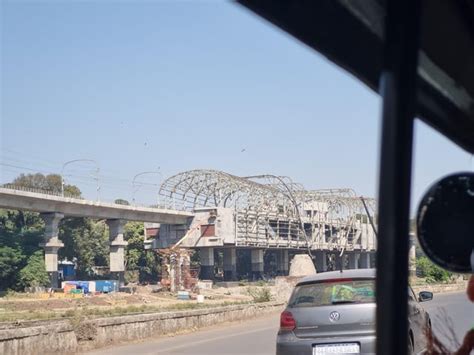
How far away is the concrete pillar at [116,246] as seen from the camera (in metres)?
64.8

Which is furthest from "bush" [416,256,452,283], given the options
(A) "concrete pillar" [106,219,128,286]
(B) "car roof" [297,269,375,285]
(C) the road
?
(A) "concrete pillar" [106,219,128,286]

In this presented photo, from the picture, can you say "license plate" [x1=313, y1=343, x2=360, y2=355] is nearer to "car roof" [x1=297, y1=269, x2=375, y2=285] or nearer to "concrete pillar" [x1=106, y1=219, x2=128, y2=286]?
"car roof" [x1=297, y1=269, x2=375, y2=285]

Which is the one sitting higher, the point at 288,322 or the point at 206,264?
the point at 288,322

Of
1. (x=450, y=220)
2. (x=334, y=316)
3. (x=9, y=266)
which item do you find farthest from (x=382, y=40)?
(x=9, y=266)

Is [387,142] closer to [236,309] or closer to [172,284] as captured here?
[236,309]

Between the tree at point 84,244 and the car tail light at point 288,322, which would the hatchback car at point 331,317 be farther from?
the tree at point 84,244

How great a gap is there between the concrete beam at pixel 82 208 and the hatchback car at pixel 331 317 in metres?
42.7

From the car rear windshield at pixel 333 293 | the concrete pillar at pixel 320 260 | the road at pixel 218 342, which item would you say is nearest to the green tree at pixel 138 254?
the concrete pillar at pixel 320 260

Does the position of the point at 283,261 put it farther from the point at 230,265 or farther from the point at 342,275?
the point at 342,275

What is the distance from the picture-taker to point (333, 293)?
364 inches

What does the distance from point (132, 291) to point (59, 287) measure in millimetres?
6309

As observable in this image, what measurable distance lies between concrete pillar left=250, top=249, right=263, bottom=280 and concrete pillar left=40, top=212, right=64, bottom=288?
2651 centimetres

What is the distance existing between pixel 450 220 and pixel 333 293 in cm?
654

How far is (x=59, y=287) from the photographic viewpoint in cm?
6019
